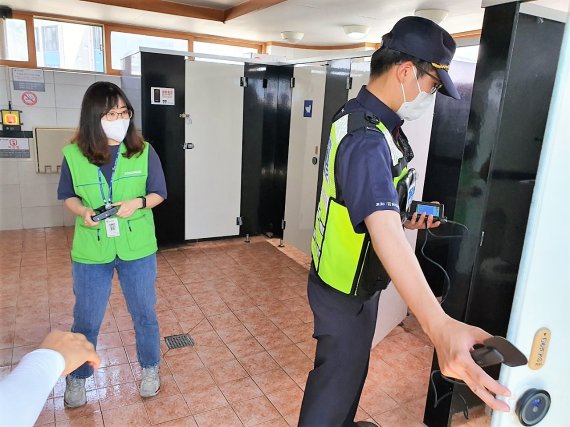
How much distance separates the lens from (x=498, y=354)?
0.59 m

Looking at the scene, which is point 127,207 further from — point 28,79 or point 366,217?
point 28,79

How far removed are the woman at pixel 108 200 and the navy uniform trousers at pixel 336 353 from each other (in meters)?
0.83

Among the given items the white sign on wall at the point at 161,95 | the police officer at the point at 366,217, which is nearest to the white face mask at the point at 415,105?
the police officer at the point at 366,217

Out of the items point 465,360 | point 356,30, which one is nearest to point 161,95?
point 356,30

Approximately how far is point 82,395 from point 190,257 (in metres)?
2.06

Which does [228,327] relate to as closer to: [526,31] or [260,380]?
[260,380]

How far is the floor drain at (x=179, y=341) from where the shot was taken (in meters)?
2.62

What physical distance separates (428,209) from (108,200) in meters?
1.28

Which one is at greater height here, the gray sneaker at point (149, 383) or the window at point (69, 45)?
the window at point (69, 45)

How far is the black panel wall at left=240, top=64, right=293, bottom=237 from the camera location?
427cm

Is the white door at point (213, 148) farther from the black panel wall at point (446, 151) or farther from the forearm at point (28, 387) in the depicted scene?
the forearm at point (28, 387)

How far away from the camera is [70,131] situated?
469 cm

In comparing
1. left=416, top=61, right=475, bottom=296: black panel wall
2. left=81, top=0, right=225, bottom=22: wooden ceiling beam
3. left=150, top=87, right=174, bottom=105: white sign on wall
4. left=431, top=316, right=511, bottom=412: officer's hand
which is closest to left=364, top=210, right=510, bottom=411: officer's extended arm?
left=431, top=316, right=511, bottom=412: officer's hand

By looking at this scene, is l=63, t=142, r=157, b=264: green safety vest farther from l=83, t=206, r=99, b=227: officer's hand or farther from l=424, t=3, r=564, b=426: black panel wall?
l=424, t=3, r=564, b=426: black panel wall
